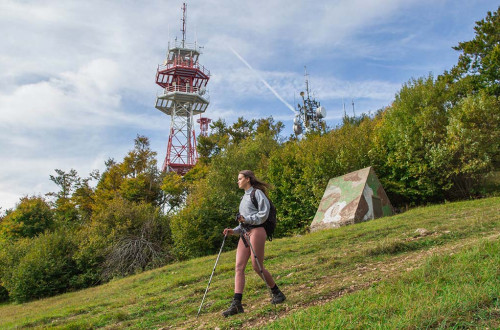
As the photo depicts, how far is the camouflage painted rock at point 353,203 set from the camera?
1808 centimetres

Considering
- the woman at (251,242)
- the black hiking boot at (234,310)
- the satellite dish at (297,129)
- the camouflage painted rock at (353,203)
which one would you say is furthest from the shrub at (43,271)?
the satellite dish at (297,129)

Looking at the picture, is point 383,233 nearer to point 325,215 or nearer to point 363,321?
point 325,215

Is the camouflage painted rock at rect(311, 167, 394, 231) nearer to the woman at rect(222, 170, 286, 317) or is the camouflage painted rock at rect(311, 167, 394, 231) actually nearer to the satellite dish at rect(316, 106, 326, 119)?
the woman at rect(222, 170, 286, 317)

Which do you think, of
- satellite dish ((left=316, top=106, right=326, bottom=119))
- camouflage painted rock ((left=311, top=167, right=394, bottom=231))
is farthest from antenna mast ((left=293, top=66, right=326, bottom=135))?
camouflage painted rock ((left=311, top=167, right=394, bottom=231))

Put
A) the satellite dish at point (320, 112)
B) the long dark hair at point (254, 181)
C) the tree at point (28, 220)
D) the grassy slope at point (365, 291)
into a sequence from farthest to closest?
the satellite dish at point (320, 112), the tree at point (28, 220), the long dark hair at point (254, 181), the grassy slope at point (365, 291)

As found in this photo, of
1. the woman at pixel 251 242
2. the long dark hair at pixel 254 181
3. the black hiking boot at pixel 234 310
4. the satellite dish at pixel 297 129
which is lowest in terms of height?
the black hiking boot at pixel 234 310

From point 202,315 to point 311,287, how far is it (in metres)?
2.20

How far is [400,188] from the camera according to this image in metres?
22.9

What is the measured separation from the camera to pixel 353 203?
18391 millimetres

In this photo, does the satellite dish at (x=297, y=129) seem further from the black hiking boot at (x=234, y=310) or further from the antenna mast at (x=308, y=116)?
the black hiking boot at (x=234, y=310)

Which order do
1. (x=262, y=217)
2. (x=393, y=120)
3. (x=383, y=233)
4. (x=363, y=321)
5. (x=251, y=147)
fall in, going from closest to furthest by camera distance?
1. (x=363, y=321)
2. (x=262, y=217)
3. (x=383, y=233)
4. (x=393, y=120)
5. (x=251, y=147)

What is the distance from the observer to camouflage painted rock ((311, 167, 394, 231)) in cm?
1808

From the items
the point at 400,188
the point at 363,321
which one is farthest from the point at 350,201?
the point at 363,321

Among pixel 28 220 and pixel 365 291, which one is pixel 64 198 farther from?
pixel 365 291
